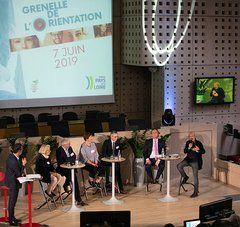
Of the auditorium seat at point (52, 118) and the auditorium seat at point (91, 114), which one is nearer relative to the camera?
the auditorium seat at point (52, 118)

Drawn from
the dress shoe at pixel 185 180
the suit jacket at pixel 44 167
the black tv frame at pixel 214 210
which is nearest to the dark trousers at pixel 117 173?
the dress shoe at pixel 185 180

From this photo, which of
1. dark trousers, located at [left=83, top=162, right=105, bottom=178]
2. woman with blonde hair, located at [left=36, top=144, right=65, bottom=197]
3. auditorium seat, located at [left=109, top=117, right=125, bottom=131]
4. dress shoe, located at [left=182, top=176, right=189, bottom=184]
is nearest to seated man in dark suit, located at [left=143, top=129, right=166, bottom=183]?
dress shoe, located at [left=182, top=176, right=189, bottom=184]

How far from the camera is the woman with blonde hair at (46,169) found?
10336mm

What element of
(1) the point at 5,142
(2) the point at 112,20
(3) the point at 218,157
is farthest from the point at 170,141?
(2) the point at 112,20

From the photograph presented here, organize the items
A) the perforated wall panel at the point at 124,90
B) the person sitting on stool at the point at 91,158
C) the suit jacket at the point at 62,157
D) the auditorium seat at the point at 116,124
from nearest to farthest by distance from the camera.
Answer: the suit jacket at the point at 62,157 → the person sitting on stool at the point at 91,158 → the auditorium seat at the point at 116,124 → the perforated wall panel at the point at 124,90

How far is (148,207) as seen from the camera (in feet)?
35.3

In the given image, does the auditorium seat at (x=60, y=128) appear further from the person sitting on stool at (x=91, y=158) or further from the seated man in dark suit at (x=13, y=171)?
the seated man in dark suit at (x=13, y=171)

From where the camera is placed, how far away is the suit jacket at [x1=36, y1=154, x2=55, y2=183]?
10328mm

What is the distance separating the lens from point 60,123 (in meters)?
14.3

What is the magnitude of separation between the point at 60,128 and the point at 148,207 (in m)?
4.28

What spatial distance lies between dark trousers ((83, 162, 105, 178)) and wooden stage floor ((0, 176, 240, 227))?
1.61 ft

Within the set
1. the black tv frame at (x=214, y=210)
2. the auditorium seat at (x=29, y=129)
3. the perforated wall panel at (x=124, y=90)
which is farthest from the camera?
the perforated wall panel at (x=124, y=90)

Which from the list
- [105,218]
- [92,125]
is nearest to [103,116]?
[92,125]

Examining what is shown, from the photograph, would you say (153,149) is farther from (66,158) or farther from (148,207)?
(66,158)
